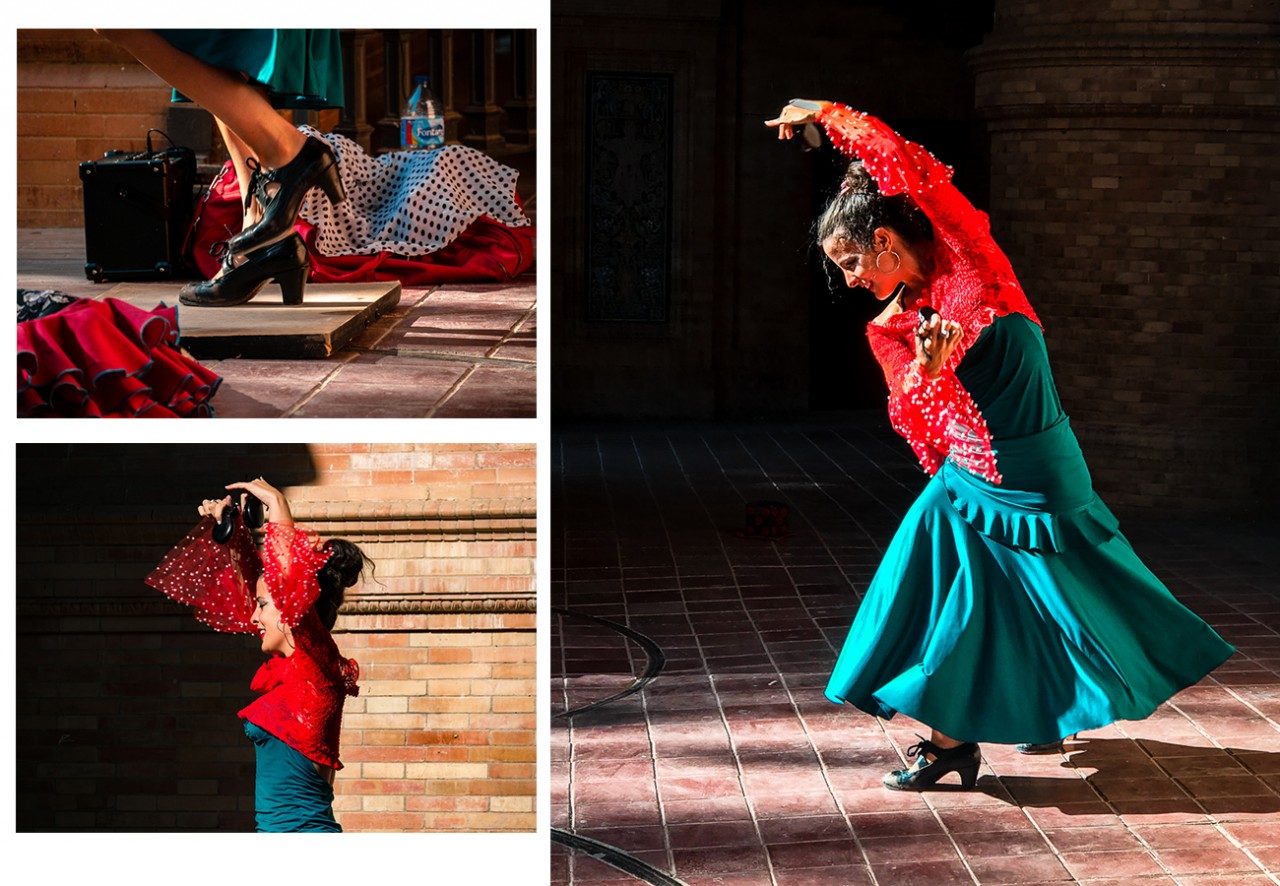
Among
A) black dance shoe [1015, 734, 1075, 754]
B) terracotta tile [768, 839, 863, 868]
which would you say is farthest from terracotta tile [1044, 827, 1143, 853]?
black dance shoe [1015, 734, 1075, 754]

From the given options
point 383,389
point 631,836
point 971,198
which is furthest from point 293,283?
point 971,198

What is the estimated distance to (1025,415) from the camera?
15.7 feet

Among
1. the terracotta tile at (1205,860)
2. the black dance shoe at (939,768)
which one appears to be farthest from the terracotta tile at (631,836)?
the terracotta tile at (1205,860)

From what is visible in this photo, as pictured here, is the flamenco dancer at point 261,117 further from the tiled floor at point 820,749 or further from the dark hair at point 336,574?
the tiled floor at point 820,749

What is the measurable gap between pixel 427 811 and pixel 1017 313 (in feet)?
7.39

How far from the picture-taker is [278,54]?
7.36 feet

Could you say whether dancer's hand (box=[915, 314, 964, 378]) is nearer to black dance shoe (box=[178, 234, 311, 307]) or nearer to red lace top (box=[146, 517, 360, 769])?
red lace top (box=[146, 517, 360, 769])

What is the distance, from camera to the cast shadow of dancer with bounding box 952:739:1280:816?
4.91m

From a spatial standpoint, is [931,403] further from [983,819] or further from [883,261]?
[983,819]

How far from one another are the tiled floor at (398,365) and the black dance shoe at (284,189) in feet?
0.54

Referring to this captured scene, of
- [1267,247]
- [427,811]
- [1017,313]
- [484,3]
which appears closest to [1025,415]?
[1017,313]

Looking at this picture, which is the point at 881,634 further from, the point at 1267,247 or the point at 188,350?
the point at 1267,247

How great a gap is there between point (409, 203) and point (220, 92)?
2995mm

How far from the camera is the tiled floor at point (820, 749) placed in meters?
4.50
